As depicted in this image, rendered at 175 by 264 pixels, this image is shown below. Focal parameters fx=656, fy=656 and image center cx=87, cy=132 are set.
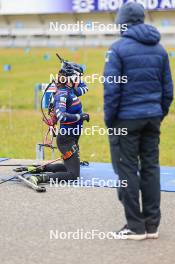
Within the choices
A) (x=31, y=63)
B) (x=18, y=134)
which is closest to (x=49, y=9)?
(x=31, y=63)

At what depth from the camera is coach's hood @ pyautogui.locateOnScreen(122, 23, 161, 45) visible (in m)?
5.39

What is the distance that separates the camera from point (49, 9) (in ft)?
216

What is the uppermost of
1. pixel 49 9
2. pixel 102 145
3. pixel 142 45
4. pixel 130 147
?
→ pixel 49 9

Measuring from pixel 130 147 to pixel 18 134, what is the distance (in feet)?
27.2

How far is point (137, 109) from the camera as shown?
17.8ft

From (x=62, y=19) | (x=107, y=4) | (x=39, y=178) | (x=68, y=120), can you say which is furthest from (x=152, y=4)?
(x=39, y=178)

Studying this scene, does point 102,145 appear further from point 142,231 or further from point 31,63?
point 31,63

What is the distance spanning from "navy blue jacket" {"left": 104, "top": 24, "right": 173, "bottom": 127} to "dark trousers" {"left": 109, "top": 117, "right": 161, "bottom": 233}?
109 mm

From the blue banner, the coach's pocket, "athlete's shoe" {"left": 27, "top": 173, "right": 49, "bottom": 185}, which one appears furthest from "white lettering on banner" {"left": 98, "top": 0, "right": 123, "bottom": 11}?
the coach's pocket

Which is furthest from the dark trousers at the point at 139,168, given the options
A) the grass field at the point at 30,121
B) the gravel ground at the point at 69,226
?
the grass field at the point at 30,121

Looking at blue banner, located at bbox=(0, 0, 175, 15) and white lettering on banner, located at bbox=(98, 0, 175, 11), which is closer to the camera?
A: white lettering on banner, located at bbox=(98, 0, 175, 11)

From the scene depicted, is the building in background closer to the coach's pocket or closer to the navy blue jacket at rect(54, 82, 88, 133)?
the navy blue jacket at rect(54, 82, 88, 133)

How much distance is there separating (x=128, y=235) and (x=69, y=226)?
0.66 meters

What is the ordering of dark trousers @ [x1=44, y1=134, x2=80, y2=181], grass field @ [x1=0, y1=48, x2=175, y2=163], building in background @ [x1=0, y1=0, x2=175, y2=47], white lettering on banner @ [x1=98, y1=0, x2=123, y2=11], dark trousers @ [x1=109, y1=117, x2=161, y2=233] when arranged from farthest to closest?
white lettering on banner @ [x1=98, y1=0, x2=123, y2=11]
building in background @ [x1=0, y1=0, x2=175, y2=47]
grass field @ [x1=0, y1=48, x2=175, y2=163]
dark trousers @ [x1=44, y1=134, x2=80, y2=181]
dark trousers @ [x1=109, y1=117, x2=161, y2=233]
